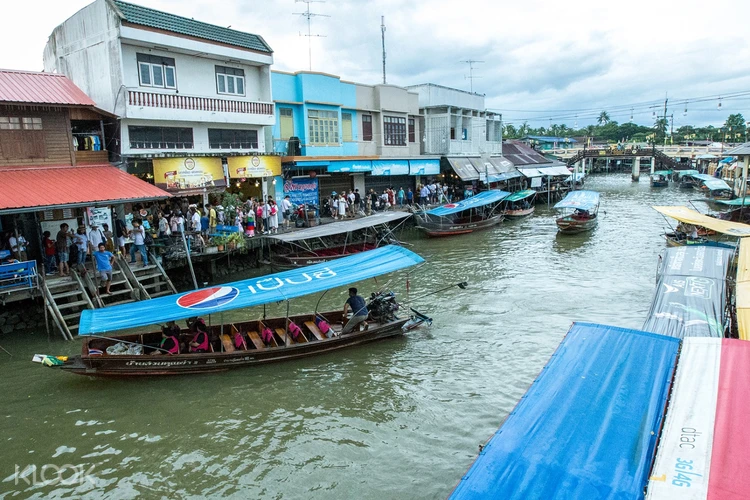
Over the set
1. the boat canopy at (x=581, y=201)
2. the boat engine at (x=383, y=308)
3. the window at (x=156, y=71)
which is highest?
the window at (x=156, y=71)

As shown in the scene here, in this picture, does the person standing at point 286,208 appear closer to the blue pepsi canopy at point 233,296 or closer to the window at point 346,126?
the window at point 346,126

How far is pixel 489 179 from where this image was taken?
4050cm

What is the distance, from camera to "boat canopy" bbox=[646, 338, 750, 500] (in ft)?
15.5

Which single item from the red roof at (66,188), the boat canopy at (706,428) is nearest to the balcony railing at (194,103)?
the red roof at (66,188)

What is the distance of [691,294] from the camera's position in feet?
40.1

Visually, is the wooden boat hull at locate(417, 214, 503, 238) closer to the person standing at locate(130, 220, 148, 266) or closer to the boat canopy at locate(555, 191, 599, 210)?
the boat canopy at locate(555, 191, 599, 210)

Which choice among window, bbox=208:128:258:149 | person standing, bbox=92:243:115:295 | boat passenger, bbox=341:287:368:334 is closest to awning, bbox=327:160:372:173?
window, bbox=208:128:258:149

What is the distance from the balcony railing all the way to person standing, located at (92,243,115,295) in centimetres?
669

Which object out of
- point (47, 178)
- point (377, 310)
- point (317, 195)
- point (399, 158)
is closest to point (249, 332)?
point (377, 310)

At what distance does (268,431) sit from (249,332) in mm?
4074

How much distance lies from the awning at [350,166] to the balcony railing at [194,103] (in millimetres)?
5173

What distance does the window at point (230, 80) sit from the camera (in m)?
23.3

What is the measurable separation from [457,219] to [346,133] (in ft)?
29.6

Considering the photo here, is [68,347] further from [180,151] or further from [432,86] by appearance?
[432,86]
